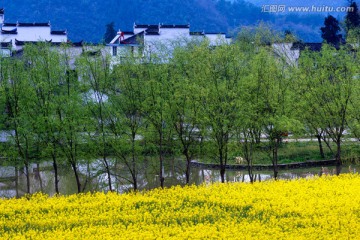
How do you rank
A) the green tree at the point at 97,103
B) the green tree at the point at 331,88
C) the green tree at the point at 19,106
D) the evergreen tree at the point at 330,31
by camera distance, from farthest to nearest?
the evergreen tree at the point at 330,31 < the green tree at the point at 331,88 < the green tree at the point at 97,103 < the green tree at the point at 19,106

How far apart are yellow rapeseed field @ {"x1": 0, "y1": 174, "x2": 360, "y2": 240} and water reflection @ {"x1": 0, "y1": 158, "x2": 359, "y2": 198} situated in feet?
41.1

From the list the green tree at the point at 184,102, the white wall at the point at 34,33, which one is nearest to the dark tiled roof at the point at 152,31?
the white wall at the point at 34,33

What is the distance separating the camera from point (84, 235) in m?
21.1

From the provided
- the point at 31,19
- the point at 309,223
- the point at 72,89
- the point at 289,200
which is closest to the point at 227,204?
the point at 289,200

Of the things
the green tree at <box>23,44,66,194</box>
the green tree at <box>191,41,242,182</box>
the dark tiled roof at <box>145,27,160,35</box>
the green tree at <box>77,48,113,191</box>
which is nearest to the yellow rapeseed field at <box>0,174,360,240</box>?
the green tree at <box>191,41,242,182</box>

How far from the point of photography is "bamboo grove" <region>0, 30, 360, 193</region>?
36.4 m

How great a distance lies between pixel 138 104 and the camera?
121 feet

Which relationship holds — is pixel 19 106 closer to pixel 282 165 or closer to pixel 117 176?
pixel 117 176

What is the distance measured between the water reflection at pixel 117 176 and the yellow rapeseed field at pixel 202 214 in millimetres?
12527

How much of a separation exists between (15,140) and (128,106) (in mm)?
6684

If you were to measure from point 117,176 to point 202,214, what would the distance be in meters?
19.9

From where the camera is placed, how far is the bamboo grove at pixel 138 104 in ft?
119

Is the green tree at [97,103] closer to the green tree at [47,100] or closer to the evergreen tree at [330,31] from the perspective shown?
the green tree at [47,100]

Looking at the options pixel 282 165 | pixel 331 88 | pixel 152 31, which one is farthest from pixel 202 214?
pixel 152 31
